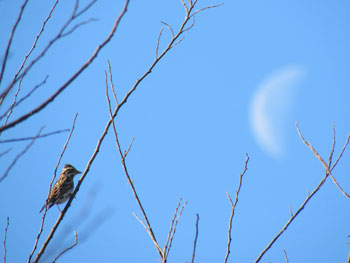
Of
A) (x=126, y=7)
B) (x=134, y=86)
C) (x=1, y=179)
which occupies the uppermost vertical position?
(x=134, y=86)

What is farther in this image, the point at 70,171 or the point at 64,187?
the point at 70,171

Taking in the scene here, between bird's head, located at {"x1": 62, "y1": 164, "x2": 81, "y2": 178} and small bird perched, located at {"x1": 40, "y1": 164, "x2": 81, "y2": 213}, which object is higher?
bird's head, located at {"x1": 62, "y1": 164, "x2": 81, "y2": 178}

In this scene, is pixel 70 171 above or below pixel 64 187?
above

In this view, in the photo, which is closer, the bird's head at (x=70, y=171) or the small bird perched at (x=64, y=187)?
the small bird perched at (x=64, y=187)

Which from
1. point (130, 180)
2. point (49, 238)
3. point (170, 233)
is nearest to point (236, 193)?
point (170, 233)

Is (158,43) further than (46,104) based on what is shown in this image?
Yes

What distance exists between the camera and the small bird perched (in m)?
6.80

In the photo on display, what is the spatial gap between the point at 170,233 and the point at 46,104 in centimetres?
176

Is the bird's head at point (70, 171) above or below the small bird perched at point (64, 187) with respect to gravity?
above

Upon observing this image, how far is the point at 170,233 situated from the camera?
298 cm

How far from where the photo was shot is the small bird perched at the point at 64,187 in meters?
6.80

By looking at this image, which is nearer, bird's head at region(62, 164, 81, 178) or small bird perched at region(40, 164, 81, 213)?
small bird perched at region(40, 164, 81, 213)

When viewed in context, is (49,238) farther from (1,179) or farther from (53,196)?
(53,196)

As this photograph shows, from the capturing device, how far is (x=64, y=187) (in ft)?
23.0
